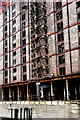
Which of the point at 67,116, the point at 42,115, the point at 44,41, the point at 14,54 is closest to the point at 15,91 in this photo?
the point at 14,54

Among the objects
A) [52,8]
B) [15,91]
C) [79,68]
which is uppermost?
[52,8]

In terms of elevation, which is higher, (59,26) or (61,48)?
(59,26)

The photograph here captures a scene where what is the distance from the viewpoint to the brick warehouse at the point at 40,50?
55969 millimetres

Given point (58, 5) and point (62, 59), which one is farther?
point (58, 5)

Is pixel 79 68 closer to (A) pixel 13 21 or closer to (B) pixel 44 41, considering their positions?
(B) pixel 44 41

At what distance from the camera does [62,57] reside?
197 feet

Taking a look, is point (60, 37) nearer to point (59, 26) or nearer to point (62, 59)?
point (59, 26)

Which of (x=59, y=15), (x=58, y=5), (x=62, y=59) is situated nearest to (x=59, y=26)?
(x=59, y=15)

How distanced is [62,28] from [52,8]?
25.9 feet

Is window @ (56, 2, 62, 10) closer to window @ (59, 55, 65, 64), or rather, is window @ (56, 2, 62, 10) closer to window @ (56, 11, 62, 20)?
window @ (56, 11, 62, 20)

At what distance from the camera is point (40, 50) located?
66.4 metres

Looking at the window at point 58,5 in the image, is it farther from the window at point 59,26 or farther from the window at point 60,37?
the window at point 60,37

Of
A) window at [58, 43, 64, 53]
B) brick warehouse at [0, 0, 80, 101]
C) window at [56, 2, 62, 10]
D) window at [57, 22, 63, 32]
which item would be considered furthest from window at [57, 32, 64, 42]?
window at [56, 2, 62, 10]

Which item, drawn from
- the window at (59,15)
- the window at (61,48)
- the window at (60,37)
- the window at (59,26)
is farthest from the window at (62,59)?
the window at (59,15)
